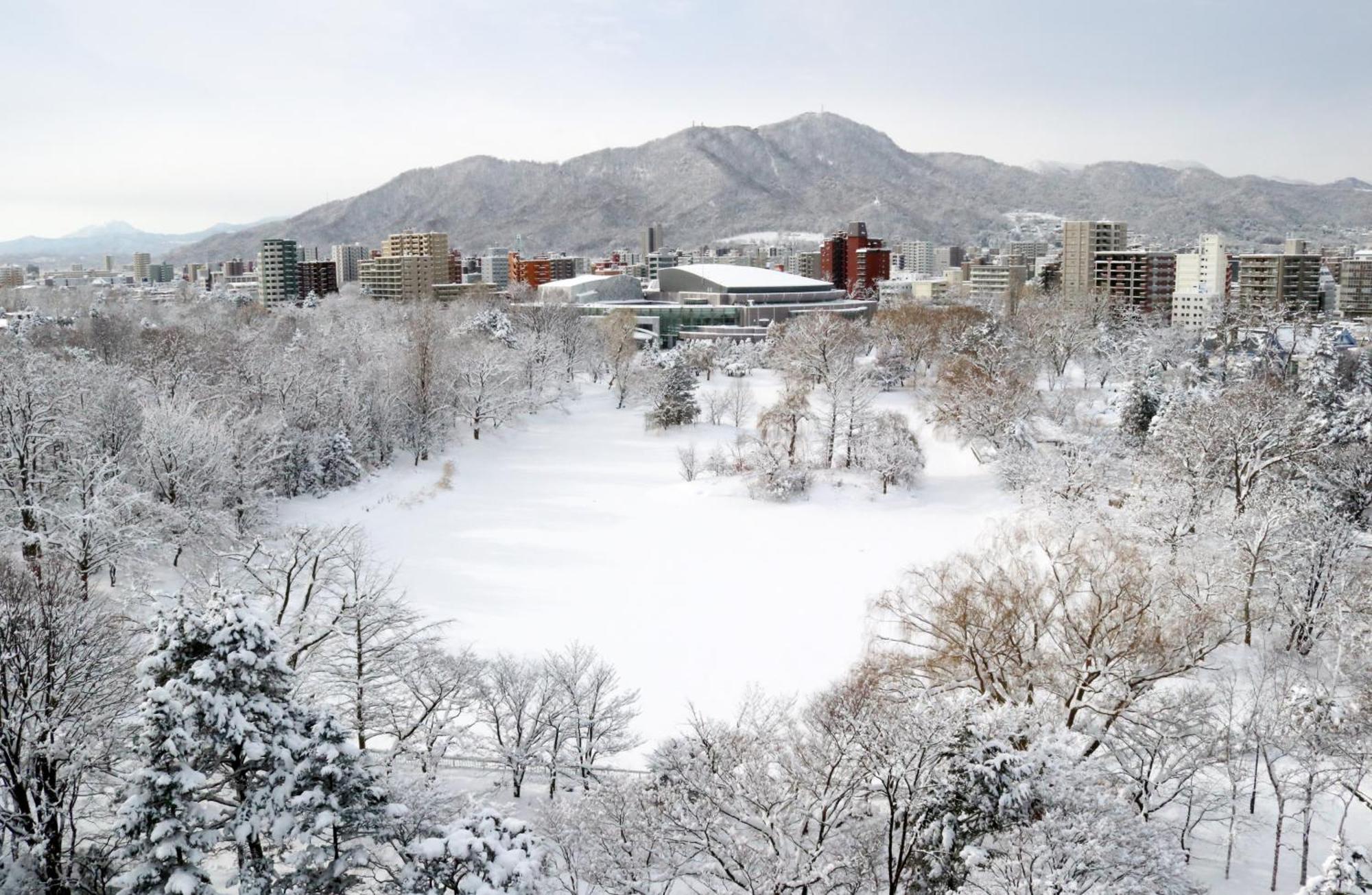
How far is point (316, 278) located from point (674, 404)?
7723 centimetres

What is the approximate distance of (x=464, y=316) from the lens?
60.0m

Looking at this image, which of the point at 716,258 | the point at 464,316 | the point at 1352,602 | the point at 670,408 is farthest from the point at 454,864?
the point at 716,258

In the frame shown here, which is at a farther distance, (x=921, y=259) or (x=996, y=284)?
(x=921, y=259)

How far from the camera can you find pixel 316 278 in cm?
10750

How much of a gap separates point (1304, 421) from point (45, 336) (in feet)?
168

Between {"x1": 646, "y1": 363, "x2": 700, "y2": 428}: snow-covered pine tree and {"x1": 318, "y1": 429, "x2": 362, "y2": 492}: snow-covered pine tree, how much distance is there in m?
13.8

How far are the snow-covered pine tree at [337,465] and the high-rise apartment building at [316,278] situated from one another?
246 feet

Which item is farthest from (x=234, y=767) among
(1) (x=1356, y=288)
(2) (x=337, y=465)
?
(1) (x=1356, y=288)

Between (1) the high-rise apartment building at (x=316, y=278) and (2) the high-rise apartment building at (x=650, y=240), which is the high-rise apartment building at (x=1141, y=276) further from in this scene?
(2) the high-rise apartment building at (x=650, y=240)

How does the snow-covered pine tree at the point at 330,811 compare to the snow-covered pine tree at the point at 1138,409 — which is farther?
the snow-covered pine tree at the point at 1138,409

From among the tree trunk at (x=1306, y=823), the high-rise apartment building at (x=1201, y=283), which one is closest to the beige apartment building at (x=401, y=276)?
the high-rise apartment building at (x=1201, y=283)

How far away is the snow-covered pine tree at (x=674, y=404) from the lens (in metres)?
43.7

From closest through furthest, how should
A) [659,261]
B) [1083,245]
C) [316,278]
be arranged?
[1083,245] → [316,278] → [659,261]

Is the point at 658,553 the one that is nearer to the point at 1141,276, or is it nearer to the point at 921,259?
the point at 1141,276
